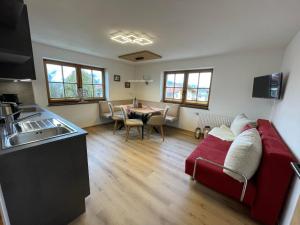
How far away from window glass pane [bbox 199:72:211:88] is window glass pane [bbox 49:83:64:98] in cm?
396

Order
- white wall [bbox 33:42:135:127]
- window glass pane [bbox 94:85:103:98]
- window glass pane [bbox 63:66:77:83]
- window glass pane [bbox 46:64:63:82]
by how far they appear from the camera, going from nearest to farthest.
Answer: white wall [bbox 33:42:135:127], window glass pane [bbox 46:64:63:82], window glass pane [bbox 63:66:77:83], window glass pane [bbox 94:85:103:98]

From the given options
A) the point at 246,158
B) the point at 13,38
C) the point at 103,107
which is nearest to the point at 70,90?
the point at 103,107

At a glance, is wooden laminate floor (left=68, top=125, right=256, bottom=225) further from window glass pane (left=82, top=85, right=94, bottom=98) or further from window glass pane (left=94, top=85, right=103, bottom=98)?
window glass pane (left=94, top=85, right=103, bottom=98)

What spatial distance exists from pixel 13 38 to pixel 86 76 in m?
3.17

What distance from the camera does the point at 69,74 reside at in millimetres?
3783

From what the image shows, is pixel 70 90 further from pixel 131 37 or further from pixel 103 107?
pixel 131 37

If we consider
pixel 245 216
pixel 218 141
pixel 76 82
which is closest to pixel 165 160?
pixel 218 141

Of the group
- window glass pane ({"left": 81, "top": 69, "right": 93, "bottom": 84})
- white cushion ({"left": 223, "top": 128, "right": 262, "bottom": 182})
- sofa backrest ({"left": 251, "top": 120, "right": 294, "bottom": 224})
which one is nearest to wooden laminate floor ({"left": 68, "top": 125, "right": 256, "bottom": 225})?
sofa backrest ({"left": 251, "top": 120, "right": 294, "bottom": 224})

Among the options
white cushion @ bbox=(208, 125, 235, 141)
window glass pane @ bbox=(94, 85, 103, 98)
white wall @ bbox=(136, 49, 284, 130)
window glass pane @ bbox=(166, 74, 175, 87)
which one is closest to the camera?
white cushion @ bbox=(208, 125, 235, 141)

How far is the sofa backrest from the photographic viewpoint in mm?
1217

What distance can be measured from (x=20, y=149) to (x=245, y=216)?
2.23 meters

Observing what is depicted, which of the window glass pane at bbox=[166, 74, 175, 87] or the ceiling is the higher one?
the ceiling

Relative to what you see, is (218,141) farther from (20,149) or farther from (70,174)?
(20,149)

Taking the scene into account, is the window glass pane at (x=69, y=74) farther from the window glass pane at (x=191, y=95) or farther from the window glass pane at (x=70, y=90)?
the window glass pane at (x=191, y=95)
